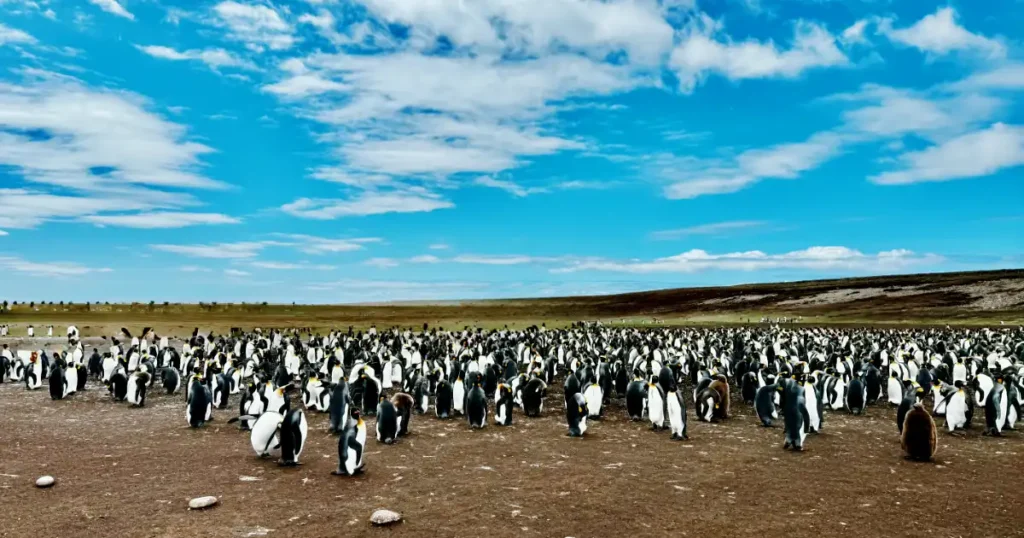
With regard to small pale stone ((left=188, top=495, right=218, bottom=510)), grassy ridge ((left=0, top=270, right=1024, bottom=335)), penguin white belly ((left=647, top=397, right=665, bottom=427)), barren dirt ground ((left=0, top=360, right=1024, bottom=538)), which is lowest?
barren dirt ground ((left=0, top=360, right=1024, bottom=538))

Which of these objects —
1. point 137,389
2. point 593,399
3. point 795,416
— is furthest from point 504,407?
point 137,389

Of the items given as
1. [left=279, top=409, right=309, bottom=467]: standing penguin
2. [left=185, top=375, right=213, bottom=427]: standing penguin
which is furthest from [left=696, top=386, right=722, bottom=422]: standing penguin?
[left=185, top=375, right=213, bottom=427]: standing penguin

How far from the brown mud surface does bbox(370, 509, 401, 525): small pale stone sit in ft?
0.34

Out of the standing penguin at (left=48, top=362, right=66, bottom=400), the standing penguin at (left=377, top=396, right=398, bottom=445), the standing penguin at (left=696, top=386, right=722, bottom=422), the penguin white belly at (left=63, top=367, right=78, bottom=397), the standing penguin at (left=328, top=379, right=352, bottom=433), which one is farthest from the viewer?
the penguin white belly at (left=63, top=367, right=78, bottom=397)

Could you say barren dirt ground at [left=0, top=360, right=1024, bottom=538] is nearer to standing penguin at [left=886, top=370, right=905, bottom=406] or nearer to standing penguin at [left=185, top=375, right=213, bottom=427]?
standing penguin at [left=185, top=375, right=213, bottom=427]

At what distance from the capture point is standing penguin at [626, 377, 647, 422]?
14.1 m

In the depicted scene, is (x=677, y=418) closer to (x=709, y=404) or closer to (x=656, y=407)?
(x=656, y=407)

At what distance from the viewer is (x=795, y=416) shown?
11.0m

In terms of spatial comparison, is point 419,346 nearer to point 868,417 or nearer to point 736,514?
point 868,417

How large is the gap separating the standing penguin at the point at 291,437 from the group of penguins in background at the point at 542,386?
0.02 m

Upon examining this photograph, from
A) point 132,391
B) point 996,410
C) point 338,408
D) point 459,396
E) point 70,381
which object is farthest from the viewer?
point 70,381

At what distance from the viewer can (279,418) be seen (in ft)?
34.2

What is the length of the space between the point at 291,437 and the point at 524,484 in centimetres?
346

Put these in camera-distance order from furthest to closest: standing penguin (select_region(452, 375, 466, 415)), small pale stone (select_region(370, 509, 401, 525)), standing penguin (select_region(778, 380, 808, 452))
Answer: standing penguin (select_region(452, 375, 466, 415)) < standing penguin (select_region(778, 380, 808, 452)) < small pale stone (select_region(370, 509, 401, 525))
